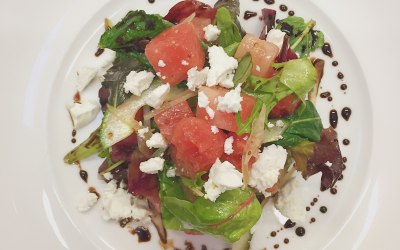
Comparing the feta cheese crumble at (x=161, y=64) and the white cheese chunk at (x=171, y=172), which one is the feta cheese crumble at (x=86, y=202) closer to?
the white cheese chunk at (x=171, y=172)

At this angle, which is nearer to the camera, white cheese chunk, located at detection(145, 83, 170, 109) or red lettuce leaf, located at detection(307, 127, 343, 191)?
white cheese chunk, located at detection(145, 83, 170, 109)

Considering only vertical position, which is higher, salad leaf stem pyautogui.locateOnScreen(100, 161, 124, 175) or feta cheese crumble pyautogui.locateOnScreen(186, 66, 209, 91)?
feta cheese crumble pyautogui.locateOnScreen(186, 66, 209, 91)

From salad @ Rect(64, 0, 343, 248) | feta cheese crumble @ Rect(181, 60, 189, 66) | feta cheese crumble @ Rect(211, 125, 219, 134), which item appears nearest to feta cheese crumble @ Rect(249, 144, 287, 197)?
salad @ Rect(64, 0, 343, 248)

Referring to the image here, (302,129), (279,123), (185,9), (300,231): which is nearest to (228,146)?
(279,123)

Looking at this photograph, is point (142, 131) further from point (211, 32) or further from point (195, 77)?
point (211, 32)

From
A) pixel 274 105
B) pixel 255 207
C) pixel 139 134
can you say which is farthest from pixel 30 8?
pixel 255 207

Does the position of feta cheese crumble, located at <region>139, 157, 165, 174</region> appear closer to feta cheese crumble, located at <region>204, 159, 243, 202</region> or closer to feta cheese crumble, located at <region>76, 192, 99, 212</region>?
feta cheese crumble, located at <region>204, 159, 243, 202</region>
